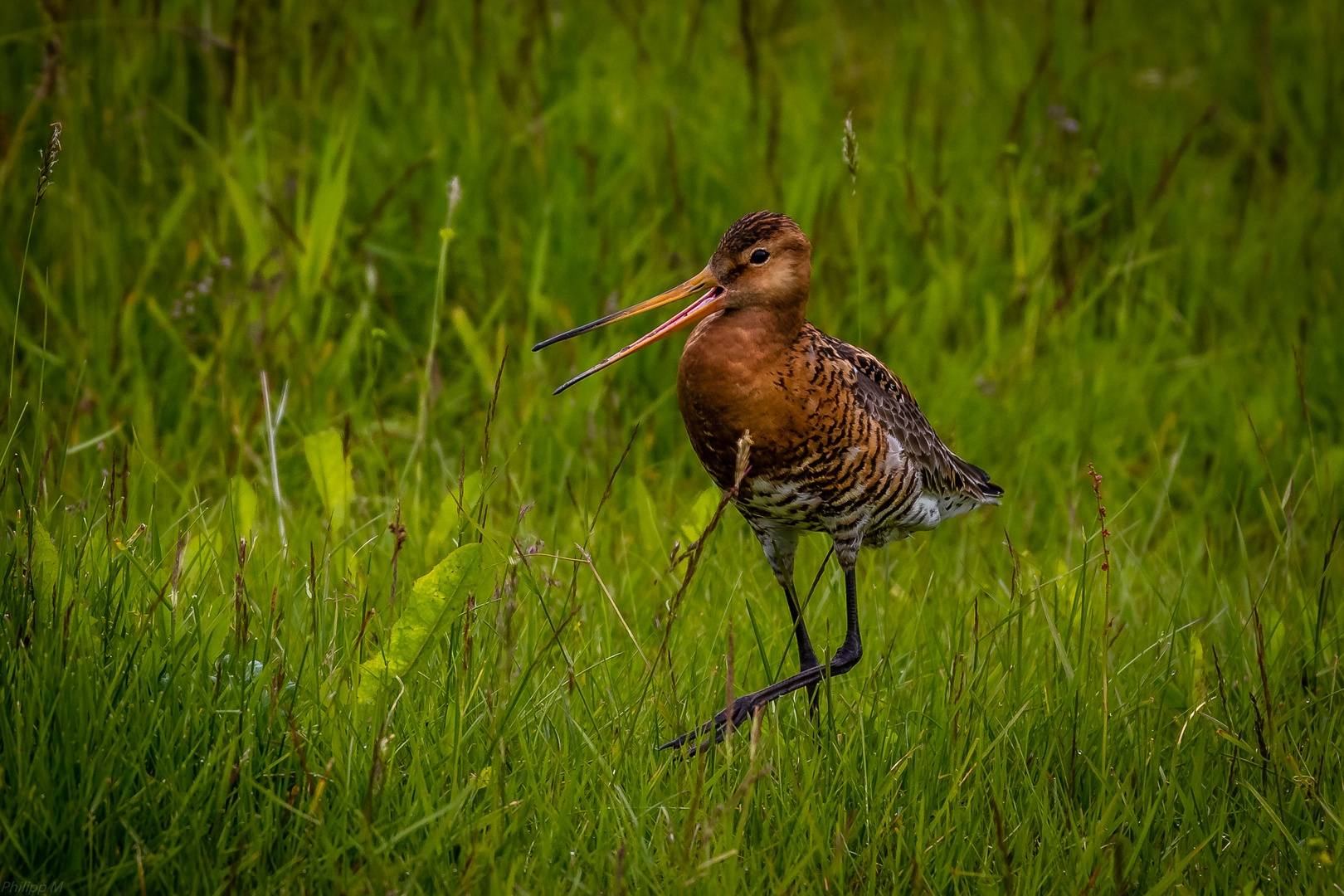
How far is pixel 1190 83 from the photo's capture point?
711 centimetres

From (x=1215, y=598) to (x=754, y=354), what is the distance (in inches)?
72.0

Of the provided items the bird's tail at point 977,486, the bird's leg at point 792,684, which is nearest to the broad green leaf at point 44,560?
the bird's leg at point 792,684

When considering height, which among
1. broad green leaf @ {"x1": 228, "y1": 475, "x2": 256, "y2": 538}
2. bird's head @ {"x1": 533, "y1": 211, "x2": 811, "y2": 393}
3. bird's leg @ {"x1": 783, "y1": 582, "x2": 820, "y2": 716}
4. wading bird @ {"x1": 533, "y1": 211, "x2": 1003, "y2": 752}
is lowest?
bird's leg @ {"x1": 783, "y1": 582, "x2": 820, "y2": 716}

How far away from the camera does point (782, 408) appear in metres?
3.10

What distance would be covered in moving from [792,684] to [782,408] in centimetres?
66

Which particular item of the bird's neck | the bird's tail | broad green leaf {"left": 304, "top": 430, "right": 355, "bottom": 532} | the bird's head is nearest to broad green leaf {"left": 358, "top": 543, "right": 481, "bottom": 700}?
the bird's head

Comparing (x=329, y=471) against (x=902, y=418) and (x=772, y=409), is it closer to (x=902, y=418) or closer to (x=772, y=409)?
(x=772, y=409)

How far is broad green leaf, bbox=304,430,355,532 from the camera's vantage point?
3.62 m

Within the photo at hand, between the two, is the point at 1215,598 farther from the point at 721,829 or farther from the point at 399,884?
the point at 399,884

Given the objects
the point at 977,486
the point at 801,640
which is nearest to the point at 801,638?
the point at 801,640

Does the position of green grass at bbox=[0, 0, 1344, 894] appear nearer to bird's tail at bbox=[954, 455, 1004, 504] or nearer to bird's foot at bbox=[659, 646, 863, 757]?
bird's foot at bbox=[659, 646, 863, 757]

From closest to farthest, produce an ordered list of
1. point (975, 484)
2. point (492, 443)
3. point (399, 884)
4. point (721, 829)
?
point (399, 884), point (721, 829), point (975, 484), point (492, 443)

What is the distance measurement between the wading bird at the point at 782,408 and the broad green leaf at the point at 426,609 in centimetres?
62

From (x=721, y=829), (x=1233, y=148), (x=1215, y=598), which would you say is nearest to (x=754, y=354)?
(x=721, y=829)
